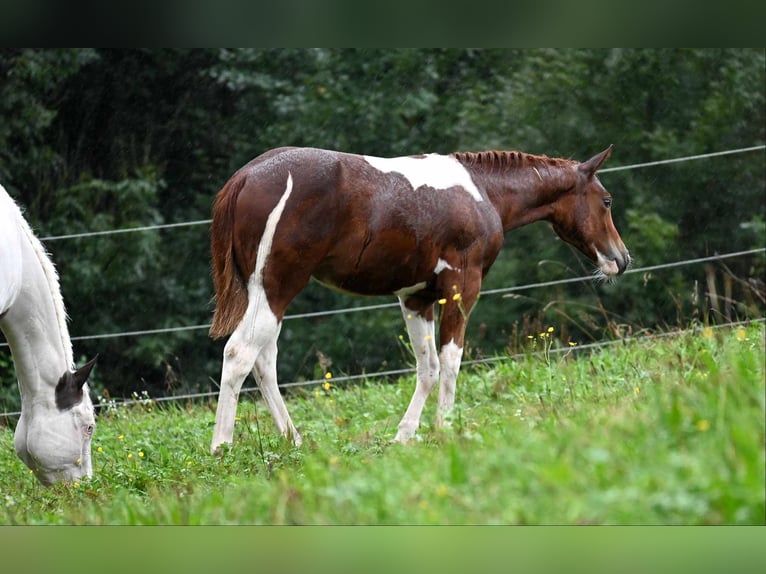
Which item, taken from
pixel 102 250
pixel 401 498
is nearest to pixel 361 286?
pixel 401 498

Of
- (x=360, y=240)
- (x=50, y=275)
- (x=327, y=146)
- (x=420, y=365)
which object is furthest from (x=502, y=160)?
(x=327, y=146)

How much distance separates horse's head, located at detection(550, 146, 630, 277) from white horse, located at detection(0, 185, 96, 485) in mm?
3387

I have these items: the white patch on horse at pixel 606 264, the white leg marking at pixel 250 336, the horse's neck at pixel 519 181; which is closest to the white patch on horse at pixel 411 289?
the horse's neck at pixel 519 181

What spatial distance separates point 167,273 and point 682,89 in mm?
7708

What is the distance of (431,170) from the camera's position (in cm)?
650

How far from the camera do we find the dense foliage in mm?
13641

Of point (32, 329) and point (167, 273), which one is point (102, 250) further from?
point (32, 329)

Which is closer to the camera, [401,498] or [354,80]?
[401,498]

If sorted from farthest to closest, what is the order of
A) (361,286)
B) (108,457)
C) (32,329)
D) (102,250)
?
(102,250), (108,457), (361,286), (32,329)

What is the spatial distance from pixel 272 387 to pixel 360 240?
1.11 meters

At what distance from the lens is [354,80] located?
610 inches

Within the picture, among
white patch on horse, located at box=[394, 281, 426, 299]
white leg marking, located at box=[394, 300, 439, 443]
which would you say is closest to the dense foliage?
white leg marking, located at box=[394, 300, 439, 443]

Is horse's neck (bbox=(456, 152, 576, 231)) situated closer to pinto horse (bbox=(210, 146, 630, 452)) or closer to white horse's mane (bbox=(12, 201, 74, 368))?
pinto horse (bbox=(210, 146, 630, 452))

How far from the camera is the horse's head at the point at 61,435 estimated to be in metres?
5.86
